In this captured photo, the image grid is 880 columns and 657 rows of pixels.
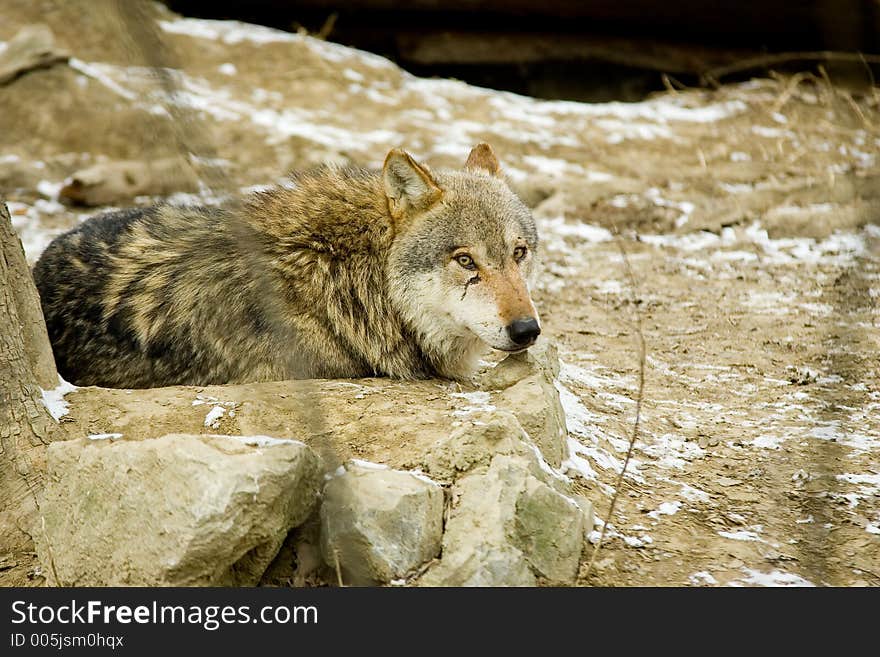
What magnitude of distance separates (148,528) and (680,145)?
962cm

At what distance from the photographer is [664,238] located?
8.99m

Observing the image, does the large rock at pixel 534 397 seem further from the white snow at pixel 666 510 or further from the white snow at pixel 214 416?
the white snow at pixel 214 416

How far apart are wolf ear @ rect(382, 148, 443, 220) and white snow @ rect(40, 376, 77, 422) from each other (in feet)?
5.97

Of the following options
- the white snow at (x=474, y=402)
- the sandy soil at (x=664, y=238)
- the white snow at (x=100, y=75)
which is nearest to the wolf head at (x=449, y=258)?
the white snow at (x=474, y=402)

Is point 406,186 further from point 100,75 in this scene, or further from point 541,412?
point 100,75

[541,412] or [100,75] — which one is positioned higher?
[541,412]

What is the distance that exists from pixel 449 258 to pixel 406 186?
17.6 inches

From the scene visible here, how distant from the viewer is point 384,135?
10883 millimetres

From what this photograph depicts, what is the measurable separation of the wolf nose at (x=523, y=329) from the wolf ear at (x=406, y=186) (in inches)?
33.8

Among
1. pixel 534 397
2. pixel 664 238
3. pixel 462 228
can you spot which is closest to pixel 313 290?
pixel 462 228

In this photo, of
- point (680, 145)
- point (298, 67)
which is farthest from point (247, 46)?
point (680, 145)

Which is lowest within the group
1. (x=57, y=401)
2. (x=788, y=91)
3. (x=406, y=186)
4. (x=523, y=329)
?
(x=57, y=401)

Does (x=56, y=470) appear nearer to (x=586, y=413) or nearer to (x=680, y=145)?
(x=586, y=413)

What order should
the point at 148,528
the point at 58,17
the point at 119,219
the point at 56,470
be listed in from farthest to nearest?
the point at 58,17 < the point at 119,219 < the point at 56,470 < the point at 148,528
